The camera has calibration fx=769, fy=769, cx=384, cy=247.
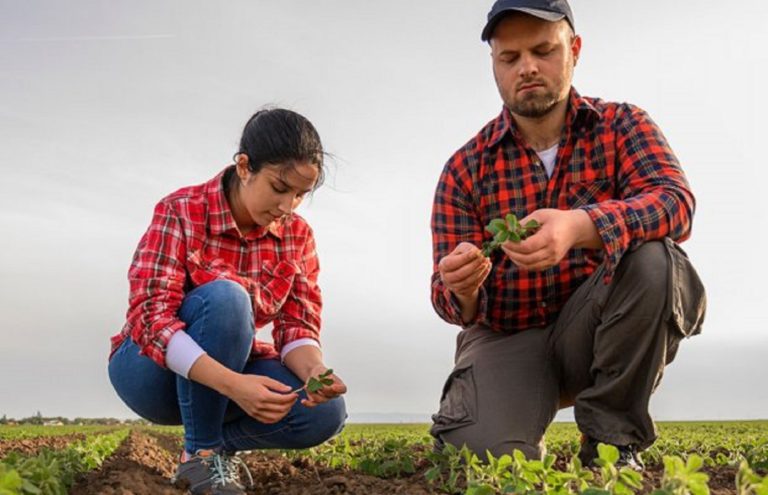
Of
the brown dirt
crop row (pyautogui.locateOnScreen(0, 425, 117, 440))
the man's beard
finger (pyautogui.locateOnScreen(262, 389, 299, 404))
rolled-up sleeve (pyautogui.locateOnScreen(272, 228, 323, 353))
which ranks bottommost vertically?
crop row (pyautogui.locateOnScreen(0, 425, 117, 440))

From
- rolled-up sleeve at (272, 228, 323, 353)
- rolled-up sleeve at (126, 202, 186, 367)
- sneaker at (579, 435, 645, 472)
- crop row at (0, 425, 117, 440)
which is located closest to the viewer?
rolled-up sleeve at (126, 202, 186, 367)

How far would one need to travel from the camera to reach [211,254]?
3854 mm

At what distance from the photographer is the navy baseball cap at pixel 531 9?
3.58 meters

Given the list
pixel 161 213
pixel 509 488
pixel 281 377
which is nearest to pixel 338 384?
pixel 281 377

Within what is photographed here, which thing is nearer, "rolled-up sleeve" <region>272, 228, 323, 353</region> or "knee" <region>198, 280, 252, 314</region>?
"knee" <region>198, 280, 252, 314</region>

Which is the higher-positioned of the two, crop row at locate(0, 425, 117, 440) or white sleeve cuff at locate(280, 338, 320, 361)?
white sleeve cuff at locate(280, 338, 320, 361)

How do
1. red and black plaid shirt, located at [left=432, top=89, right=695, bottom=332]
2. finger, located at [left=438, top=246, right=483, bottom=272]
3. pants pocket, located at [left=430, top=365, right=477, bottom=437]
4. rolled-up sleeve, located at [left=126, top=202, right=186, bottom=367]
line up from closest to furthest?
finger, located at [left=438, top=246, right=483, bottom=272], rolled-up sleeve, located at [left=126, top=202, right=186, bottom=367], red and black plaid shirt, located at [left=432, top=89, right=695, bottom=332], pants pocket, located at [left=430, top=365, right=477, bottom=437]

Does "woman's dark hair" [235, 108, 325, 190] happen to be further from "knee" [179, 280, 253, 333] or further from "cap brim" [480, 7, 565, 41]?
"cap brim" [480, 7, 565, 41]

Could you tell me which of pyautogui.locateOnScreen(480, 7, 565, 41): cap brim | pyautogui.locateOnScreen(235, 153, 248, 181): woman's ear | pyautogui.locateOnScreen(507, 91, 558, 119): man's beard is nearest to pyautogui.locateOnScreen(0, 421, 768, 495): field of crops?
pyautogui.locateOnScreen(235, 153, 248, 181): woman's ear

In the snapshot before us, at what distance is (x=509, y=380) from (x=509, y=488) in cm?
169

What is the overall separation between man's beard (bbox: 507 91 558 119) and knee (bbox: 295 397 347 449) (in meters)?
1.79

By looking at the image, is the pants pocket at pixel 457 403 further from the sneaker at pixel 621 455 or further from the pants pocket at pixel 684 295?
the pants pocket at pixel 684 295

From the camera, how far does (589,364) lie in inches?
155

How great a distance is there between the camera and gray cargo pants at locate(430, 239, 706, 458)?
3590 mm
